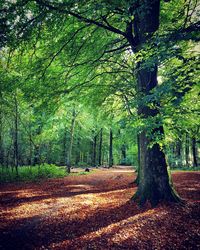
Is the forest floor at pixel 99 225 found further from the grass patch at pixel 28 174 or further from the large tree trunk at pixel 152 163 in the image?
the grass patch at pixel 28 174

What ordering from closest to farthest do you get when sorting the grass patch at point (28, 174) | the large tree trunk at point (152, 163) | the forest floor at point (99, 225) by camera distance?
the forest floor at point (99, 225) → the large tree trunk at point (152, 163) → the grass patch at point (28, 174)

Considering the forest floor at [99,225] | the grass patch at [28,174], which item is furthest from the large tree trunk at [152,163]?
the grass patch at [28,174]

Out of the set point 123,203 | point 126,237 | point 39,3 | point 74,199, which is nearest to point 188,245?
point 126,237

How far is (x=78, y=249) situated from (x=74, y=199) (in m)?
4.77

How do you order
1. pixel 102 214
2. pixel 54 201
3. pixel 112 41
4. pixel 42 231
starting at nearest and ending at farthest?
pixel 42 231 < pixel 102 214 < pixel 112 41 < pixel 54 201

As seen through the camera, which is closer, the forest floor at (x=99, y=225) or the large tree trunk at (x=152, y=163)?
the forest floor at (x=99, y=225)

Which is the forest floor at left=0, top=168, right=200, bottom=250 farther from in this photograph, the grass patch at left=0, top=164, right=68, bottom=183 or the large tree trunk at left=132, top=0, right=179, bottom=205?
the grass patch at left=0, top=164, right=68, bottom=183

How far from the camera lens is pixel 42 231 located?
5488 millimetres

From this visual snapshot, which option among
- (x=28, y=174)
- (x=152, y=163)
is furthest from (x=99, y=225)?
(x=28, y=174)

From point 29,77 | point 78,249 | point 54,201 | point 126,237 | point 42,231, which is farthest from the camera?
point 54,201

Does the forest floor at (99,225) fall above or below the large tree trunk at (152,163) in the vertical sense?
below

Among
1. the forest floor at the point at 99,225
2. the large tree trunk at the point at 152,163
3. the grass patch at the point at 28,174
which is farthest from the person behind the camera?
the grass patch at the point at 28,174

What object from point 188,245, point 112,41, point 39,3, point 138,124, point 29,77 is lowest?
point 188,245

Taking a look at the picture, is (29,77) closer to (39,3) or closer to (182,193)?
(39,3)
